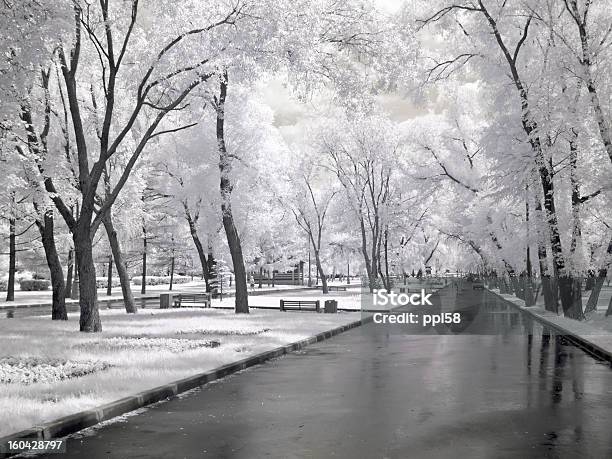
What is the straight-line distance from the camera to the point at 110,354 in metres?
14.7

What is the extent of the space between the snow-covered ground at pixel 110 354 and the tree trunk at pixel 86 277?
0.54 m

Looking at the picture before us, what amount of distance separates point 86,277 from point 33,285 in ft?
175

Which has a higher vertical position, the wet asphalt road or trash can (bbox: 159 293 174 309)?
trash can (bbox: 159 293 174 309)

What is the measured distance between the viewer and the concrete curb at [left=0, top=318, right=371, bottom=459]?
24.4 ft

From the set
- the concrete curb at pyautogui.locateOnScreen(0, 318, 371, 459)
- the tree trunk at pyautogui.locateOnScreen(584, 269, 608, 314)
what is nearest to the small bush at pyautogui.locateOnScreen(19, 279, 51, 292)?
the tree trunk at pyautogui.locateOnScreen(584, 269, 608, 314)

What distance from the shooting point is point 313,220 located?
6375 centimetres

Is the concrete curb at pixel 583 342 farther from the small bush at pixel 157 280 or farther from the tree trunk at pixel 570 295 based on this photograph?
the small bush at pixel 157 280

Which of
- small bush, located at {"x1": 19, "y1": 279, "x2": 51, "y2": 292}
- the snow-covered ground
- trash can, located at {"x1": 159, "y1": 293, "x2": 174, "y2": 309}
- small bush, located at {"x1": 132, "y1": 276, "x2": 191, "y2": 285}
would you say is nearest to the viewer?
the snow-covered ground

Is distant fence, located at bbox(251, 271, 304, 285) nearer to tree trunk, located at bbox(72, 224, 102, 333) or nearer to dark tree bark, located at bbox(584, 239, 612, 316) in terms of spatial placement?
dark tree bark, located at bbox(584, 239, 612, 316)

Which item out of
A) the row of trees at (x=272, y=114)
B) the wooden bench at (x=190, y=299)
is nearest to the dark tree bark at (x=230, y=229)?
the row of trees at (x=272, y=114)

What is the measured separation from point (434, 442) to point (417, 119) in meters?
49.3

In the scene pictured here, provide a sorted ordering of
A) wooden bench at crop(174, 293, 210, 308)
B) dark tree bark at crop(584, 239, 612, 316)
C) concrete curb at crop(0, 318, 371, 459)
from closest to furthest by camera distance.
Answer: concrete curb at crop(0, 318, 371, 459), dark tree bark at crop(584, 239, 612, 316), wooden bench at crop(174, 293, 210, 308)

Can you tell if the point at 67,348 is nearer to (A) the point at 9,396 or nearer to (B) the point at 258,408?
(A) the point at 9,396

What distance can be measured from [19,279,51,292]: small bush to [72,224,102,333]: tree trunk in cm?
5245
